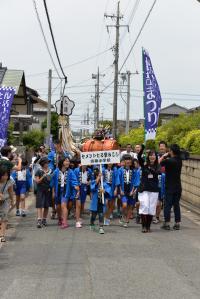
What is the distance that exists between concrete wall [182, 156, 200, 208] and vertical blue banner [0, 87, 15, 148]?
5.72 metres

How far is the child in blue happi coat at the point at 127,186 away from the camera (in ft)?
42.1

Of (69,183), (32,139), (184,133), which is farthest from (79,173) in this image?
(32,139)

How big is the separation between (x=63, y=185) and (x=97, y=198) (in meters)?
1.09

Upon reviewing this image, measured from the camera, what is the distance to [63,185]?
1258 centimetres

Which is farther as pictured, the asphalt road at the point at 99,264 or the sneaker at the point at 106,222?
the sneaker at the point at 106,222

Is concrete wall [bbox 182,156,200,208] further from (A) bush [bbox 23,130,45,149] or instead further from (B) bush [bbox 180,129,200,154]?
(A) bush [bbox 23,130,45,149]

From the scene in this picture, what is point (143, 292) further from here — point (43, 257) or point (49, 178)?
point (49, 178)

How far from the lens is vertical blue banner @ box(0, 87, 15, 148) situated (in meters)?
13.6

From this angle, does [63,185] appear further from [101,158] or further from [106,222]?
[106,222]

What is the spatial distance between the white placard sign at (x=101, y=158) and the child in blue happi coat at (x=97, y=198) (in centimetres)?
25

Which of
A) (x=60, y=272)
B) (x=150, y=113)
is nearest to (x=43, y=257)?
(x=60, y=272)

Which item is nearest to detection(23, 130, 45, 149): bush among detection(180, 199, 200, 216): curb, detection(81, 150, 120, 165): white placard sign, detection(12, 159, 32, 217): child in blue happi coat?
detection(180, 199, 200, 216): curb

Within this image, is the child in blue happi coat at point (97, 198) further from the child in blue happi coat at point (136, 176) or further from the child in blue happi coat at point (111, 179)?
the child in blue happi coat at point (136, 176)

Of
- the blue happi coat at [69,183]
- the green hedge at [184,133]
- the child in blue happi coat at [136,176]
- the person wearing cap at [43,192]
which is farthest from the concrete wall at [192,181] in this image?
the person wearing cap at [43,192]
